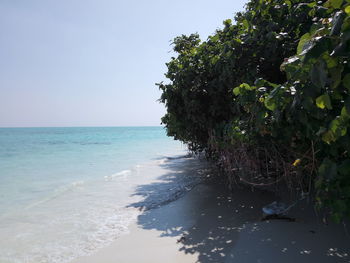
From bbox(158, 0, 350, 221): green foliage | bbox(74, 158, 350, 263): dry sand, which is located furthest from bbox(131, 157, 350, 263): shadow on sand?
bbox(158, 0, 350, 221): green foliage

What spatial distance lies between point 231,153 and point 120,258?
117 inches

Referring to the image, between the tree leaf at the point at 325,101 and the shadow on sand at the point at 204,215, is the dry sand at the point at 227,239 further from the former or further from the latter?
the tree leaf at the point at 325,101

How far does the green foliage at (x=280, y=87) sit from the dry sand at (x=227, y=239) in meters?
1.14

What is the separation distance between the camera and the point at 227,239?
4750mm

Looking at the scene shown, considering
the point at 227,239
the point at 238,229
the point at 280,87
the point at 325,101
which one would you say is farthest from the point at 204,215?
the point at 325,101

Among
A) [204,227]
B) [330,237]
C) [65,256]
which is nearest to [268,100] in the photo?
[330,237]

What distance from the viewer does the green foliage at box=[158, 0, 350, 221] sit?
1439 mm

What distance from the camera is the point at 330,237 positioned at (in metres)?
4.36

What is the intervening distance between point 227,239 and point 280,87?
3.55 m

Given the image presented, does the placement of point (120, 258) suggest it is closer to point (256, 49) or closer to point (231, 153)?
point (231, 153)

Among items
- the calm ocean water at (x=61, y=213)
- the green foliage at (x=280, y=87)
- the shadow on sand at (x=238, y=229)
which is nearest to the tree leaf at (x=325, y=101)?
the green foliage at (x=280, y=87)

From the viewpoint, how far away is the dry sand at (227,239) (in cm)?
404

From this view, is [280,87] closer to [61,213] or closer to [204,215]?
[204,215]

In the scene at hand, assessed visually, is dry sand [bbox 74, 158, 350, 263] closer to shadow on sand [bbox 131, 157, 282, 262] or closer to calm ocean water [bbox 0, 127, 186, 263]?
shadow on sand [bbox 131, 157, 282, 262]
